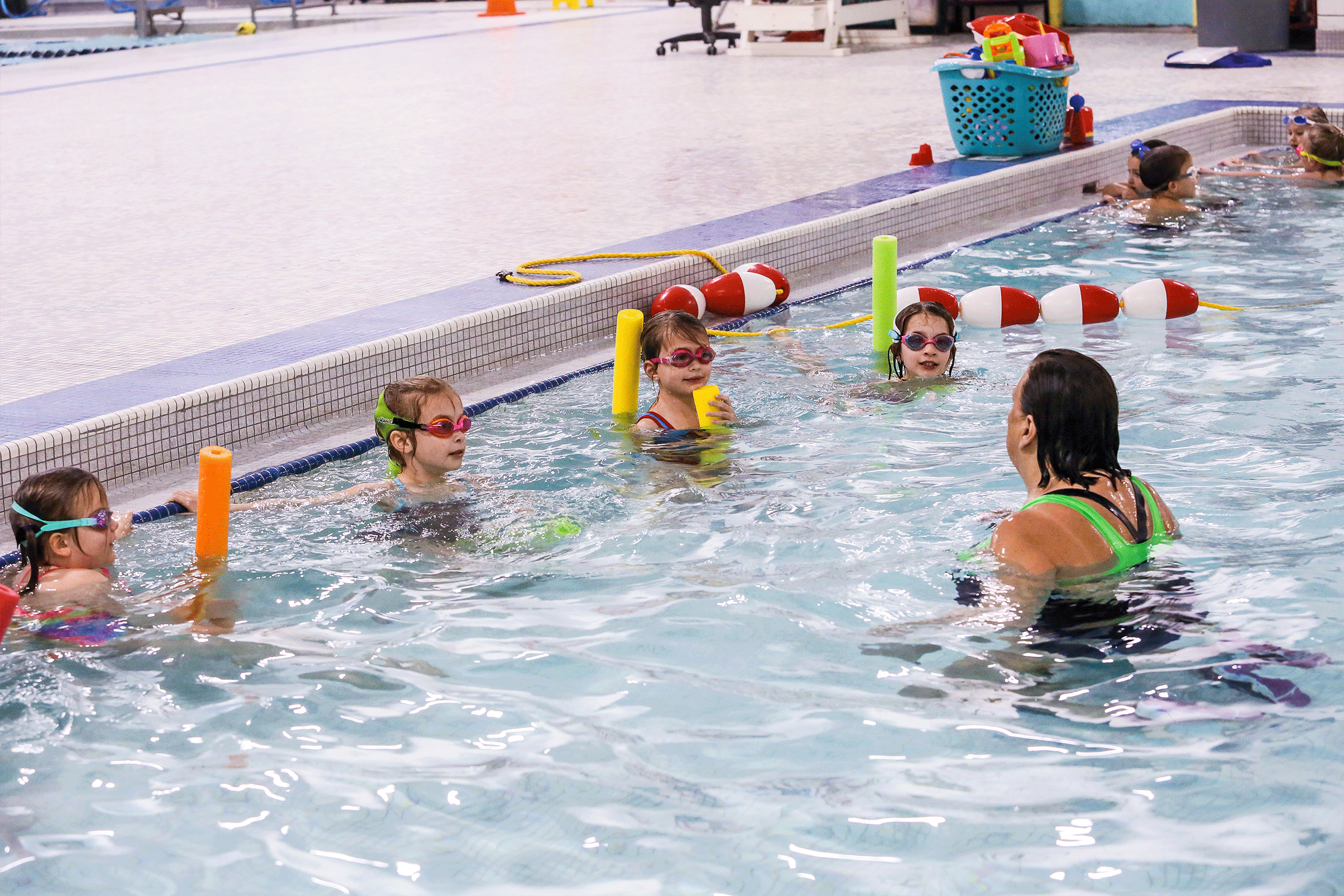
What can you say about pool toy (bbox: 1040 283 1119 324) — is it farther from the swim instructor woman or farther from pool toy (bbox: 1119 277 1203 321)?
the swim instructor woman

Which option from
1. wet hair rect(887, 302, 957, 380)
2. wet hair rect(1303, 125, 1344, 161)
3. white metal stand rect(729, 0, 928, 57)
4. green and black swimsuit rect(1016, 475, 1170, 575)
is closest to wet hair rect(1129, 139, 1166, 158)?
wet hair rect(1303, 125, 1344, 161)

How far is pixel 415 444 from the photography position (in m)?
3.99

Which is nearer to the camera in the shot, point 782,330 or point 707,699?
point 707,699

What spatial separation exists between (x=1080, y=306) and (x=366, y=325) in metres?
2.75

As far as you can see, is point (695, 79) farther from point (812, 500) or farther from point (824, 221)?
point (812, 500)

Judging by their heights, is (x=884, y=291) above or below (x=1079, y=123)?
below

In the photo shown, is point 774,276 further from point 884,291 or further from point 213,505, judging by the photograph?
point 213,505

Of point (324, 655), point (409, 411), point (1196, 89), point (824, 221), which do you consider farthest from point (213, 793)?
point (1196, 89)

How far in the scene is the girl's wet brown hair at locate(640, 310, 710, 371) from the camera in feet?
14.9

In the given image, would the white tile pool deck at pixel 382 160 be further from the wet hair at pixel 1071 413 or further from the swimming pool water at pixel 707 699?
the wet hair at pixel 1071 413

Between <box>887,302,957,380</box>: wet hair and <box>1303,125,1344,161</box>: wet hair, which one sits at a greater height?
<box>1303,125,1344,161</box>: wet hair

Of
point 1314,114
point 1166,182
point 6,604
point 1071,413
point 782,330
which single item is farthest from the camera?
point 1314,114

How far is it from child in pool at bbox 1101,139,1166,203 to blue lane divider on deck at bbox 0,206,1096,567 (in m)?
2.15

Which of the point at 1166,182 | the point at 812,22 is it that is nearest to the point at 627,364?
the point at 1166,182
